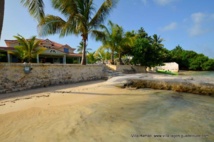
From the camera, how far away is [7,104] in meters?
5.93

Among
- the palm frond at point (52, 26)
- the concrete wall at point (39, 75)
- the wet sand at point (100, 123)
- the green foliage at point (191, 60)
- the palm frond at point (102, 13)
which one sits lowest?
the wet sand at point (100, 123)

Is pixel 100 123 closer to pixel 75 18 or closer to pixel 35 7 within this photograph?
pixel 35 7

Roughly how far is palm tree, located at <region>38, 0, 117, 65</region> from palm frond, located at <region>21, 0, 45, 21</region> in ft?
17.5

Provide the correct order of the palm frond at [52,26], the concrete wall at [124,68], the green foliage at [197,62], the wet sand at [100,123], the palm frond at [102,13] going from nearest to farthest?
the wet sand at [100,123], the palm frond at [52,26], the palm frond at [102,13], the concrete wall at [124,68], the green foliage at [197,62]

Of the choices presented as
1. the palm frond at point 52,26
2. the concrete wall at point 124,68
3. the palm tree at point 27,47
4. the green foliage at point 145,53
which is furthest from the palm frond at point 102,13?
the green foliage at point 145,53

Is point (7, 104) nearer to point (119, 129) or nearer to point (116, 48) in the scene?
point (119, 129)

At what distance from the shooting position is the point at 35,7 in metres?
6.43

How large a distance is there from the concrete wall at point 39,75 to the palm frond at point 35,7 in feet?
10.7

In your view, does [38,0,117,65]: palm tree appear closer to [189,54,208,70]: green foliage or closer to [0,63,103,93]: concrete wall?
[0,63,103,93]: concrete wall

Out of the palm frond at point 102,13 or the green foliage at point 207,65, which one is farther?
the green foliage at point 207,65

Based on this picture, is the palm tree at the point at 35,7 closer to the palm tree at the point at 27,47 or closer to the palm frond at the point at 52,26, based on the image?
the palm frond at the point at 52,26

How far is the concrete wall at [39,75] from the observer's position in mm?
7891

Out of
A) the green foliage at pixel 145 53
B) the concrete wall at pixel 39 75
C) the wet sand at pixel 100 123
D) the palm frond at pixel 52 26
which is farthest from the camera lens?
the green foliage at pixel 145 53

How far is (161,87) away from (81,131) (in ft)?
29.0
